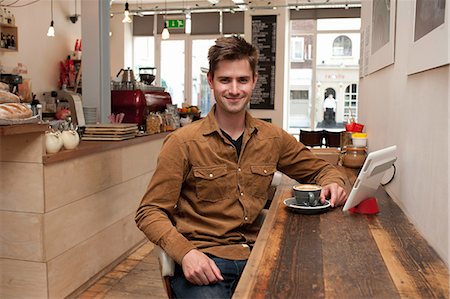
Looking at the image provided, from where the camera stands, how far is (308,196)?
1.98 m

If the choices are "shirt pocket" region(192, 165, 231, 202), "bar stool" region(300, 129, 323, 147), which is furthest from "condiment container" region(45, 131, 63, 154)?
"bar stool" region(300, 129, 323, 147)

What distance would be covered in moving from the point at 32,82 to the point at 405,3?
22.7 ft

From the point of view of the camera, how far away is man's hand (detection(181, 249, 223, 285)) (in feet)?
5.51

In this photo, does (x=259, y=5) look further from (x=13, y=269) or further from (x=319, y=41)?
(x=13, y=269)

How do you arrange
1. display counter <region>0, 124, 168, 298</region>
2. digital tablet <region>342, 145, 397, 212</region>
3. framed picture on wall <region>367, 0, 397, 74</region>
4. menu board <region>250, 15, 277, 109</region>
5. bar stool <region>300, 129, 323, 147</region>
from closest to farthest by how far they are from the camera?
digital tablet <region>342, 145, 397, 212</region> < framed picture on wall <region>367, 0, 397, 74</region> < display counter <region>0, 124, 168, 298</region> < bar stool <region>300, 129, 323, 147</region> < menu board <region>250, 15, 277, 109</region>

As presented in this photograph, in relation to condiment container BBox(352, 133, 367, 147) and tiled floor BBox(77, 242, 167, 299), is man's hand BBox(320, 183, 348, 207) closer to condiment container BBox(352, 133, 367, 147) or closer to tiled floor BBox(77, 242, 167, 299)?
condiment container BBox(352, 133, 367, 147)

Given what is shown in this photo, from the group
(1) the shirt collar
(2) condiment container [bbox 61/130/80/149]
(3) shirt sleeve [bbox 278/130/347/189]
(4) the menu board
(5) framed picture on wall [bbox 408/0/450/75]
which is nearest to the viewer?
(5) framed picture on wall [bbox 408/0/450/75]

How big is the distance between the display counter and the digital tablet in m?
1.73

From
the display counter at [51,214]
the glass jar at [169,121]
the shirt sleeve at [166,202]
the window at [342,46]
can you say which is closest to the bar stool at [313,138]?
the glass jar at [169,121]

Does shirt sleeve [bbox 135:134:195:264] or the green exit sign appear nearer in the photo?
shirt sleeve [bbox 135:134:195:264]

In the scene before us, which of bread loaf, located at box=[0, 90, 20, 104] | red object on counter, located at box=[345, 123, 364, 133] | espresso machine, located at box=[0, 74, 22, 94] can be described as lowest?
red object on counter, located at box=[345, 123, 364, 133]

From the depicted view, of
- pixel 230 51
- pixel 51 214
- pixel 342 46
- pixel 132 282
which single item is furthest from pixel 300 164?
pixel 342 46

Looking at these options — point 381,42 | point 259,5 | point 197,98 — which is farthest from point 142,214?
point 197,98

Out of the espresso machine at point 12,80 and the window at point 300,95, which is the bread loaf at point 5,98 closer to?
the espresso machine at point 12,80
